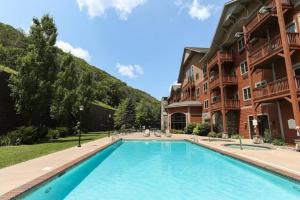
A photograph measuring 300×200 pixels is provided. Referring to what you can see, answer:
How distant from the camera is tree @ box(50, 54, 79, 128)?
93.9ft

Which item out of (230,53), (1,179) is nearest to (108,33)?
(230,53)

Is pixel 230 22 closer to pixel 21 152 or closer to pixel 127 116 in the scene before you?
pixel 21 152

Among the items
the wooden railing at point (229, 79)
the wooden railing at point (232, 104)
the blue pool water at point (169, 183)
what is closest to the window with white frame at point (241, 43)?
the wooden railing at point (229, 79)

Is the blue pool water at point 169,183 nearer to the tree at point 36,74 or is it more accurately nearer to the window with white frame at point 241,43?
the tree at point 36,74

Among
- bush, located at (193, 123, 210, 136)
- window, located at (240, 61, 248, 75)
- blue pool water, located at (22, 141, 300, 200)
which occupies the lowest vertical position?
blue pool water, located at (22, 141, 300, 200)

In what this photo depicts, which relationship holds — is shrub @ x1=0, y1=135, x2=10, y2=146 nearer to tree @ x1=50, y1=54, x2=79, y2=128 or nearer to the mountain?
the mountain

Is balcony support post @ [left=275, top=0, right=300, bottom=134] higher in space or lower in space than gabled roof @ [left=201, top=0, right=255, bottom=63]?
lower

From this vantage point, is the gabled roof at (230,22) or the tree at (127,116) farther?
the tree at (127,116)

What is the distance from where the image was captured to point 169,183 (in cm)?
873

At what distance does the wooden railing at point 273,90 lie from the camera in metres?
15.4

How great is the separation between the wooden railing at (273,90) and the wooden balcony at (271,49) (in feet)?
7.00

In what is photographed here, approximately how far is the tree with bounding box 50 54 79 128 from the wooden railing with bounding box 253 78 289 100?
73.5 feet

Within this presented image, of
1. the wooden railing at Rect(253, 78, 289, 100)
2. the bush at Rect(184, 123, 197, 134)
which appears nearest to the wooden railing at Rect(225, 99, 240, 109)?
the wooden railing at Rect(253, 78, 289, 100)

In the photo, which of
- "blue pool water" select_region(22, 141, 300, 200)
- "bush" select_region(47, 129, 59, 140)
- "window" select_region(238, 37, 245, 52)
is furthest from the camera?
"window" select_region(238, 37, 245, 52)
